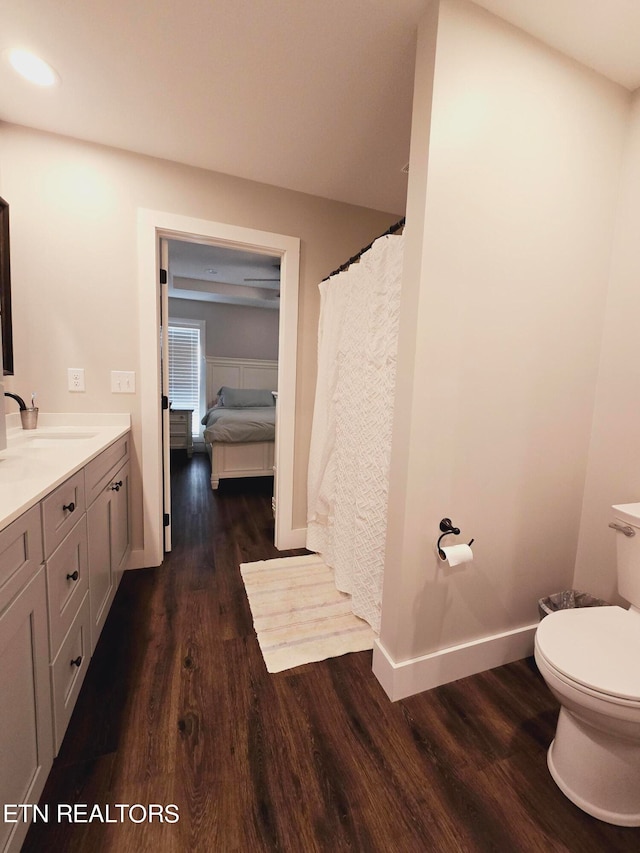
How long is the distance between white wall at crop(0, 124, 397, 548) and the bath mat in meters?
0.88

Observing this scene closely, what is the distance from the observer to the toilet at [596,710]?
0.92 metres

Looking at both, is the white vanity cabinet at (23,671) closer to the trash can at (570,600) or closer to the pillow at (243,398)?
the trash can at (570,600)

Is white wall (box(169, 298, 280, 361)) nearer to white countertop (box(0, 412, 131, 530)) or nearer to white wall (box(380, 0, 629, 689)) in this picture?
white countertop (box(0, 412, 131, 530))

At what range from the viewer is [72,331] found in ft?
6.36

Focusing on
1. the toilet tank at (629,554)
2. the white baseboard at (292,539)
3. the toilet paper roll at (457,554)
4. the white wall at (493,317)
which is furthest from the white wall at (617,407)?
the white baseboard at (292,539)

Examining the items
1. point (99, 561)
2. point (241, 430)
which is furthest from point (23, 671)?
point (241, 430)

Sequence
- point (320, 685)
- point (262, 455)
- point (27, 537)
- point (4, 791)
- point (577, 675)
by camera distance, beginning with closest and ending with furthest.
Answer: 1. point (4, 791)
2. point (27, 537)
3. point (577, 675)
4. point (320, 685)
5. point (262, 455)

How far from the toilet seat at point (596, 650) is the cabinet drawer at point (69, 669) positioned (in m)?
1.44

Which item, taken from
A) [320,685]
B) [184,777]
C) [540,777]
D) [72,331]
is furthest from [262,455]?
[540,777]

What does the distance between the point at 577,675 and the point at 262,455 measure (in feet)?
10.6

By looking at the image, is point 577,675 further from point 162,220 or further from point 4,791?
point 162,220

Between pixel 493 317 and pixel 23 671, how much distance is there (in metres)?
1.76

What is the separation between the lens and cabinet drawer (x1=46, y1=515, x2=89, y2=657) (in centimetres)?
98

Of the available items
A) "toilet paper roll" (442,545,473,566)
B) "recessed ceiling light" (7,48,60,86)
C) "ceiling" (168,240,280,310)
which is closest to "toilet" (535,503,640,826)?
"toilet paper roll" (442,545,473,566)
